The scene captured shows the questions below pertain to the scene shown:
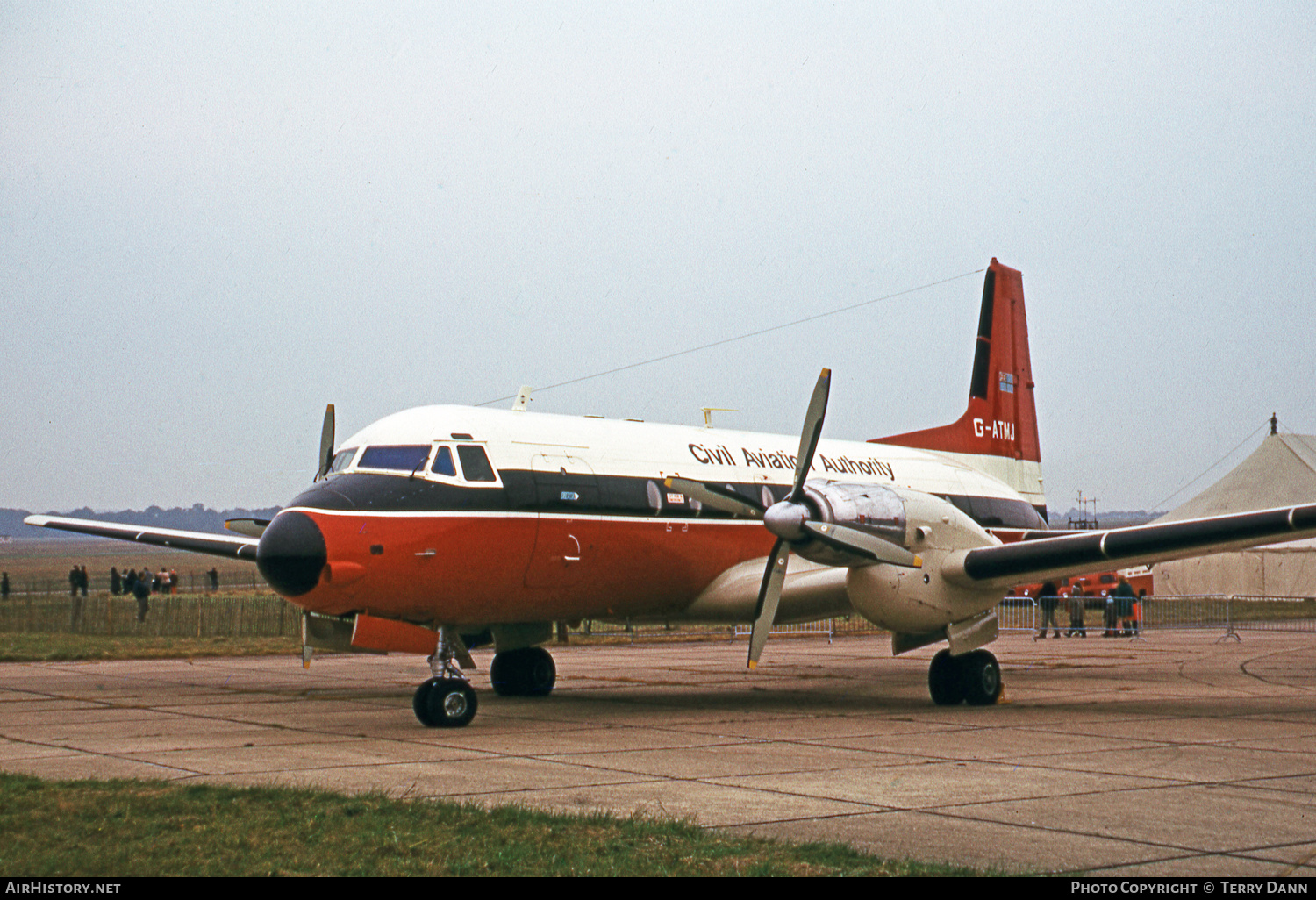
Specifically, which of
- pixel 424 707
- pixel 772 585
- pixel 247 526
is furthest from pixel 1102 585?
pixel 424 707

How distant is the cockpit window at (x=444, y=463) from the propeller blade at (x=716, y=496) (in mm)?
2899

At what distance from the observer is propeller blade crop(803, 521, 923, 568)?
591 inches

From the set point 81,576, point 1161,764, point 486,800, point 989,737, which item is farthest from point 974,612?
point 81,576

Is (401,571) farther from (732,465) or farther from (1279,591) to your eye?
(1279,591)

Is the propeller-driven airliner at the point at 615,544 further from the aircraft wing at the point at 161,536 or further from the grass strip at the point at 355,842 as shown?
the grass strip at the point at 355,842

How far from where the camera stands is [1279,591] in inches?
1743

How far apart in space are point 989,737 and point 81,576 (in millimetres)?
41065

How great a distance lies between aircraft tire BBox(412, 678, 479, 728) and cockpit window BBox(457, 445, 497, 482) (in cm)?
230

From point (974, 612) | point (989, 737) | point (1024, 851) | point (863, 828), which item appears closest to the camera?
point (1024, 851)

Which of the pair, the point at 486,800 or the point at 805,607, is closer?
the point at 486,800

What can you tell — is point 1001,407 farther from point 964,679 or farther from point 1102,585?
point 1102,585

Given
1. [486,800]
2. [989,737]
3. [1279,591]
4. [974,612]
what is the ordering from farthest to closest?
[1279,591] → [974,612] → [989,737] → [486,800]

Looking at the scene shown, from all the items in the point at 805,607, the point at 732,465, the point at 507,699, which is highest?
the point at 732,465

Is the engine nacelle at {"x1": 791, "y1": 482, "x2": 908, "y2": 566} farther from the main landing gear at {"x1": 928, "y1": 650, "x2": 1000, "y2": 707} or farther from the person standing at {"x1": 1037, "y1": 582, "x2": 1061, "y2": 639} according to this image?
the person standing at {"x1": 1037, "y1": 582, "x2": 1061, "y2": 639}
